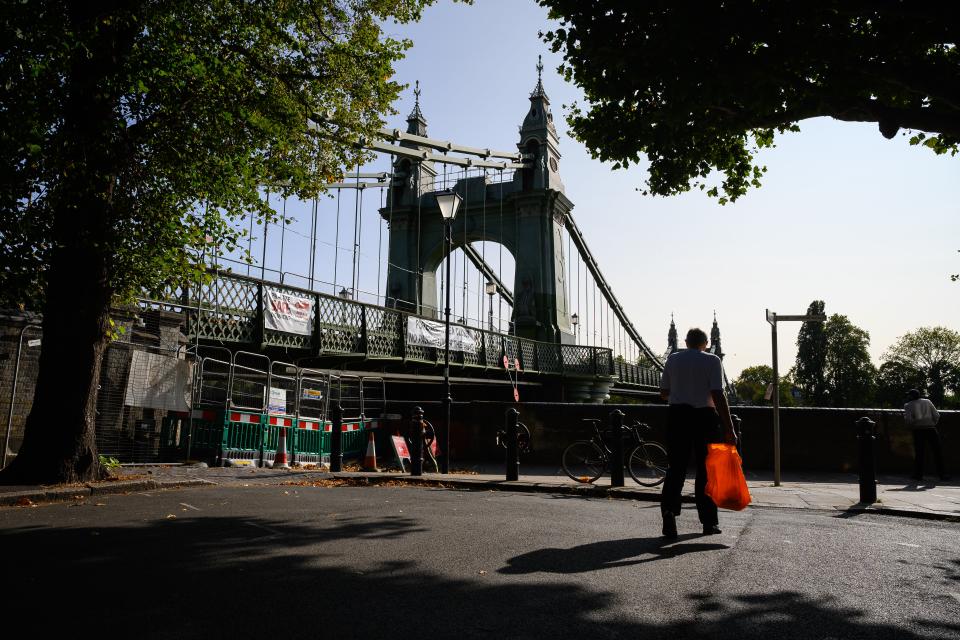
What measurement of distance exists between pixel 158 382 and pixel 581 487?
642 centimetres

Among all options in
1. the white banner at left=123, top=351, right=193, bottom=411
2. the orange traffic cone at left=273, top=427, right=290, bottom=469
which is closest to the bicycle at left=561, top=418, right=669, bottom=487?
the orange traffic cone at left=273, top=427, right=290, bottom=469

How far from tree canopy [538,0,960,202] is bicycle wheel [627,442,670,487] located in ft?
12.7

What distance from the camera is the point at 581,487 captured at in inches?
342

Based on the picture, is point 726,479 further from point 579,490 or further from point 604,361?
point 604,361

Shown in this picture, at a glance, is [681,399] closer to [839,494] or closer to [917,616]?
[917,616]

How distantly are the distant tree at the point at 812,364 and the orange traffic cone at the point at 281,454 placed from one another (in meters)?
75.1

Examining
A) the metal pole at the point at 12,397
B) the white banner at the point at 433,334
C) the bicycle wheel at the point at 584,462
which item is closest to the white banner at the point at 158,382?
the metal pole at the point at 12,397

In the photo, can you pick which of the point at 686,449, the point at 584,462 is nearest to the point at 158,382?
the point at 584,462

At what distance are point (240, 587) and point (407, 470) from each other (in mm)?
9334

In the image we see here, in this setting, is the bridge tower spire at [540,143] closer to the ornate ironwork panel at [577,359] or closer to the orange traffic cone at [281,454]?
the ornate ironwork panel at [577,359]

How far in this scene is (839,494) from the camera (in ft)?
28.6

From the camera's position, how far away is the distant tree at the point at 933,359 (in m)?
70.8

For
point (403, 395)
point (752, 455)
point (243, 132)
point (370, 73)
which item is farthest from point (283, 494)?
point (403, 395)

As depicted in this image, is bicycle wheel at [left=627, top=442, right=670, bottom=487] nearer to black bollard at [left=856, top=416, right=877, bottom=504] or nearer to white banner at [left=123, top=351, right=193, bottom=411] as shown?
black bollard at [left=856, top=416, right=877, bottom=504]
